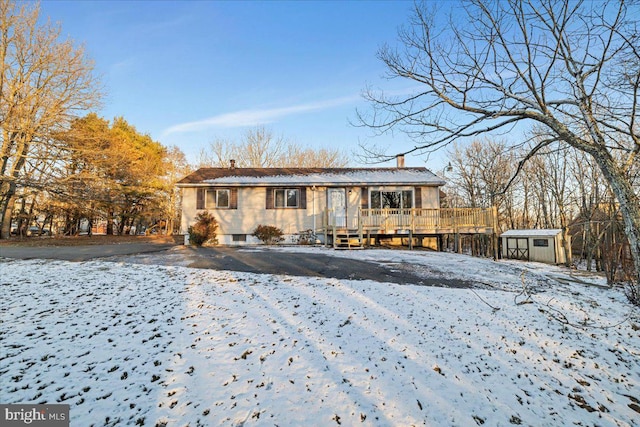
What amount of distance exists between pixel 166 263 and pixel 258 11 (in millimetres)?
8978

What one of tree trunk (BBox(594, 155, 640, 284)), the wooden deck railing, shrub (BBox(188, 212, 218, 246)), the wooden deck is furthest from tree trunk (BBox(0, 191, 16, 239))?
tree trunk (BBox(594, 155, 640, 284))

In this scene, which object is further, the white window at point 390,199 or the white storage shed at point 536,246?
the white storage shed at point 536,246

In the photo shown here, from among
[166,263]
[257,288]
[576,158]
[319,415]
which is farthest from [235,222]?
[576,158]

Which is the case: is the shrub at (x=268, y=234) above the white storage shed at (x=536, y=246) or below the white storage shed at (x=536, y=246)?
above

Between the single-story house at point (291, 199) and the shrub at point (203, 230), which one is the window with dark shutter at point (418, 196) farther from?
the shrub at point (203, 230)

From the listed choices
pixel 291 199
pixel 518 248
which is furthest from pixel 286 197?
pixel 518 248

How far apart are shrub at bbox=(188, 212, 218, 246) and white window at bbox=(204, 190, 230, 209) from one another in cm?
133

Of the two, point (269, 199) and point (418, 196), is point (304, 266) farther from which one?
point (418, 196)

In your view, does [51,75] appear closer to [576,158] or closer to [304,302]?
[304,302]

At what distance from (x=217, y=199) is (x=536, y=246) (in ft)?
59.9

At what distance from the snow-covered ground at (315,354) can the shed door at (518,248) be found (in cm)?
1283

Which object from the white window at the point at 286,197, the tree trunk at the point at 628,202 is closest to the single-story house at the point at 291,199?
the white window at the point at 286,197

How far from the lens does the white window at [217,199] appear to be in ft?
50.1

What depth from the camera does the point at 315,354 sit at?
3.40 meters
